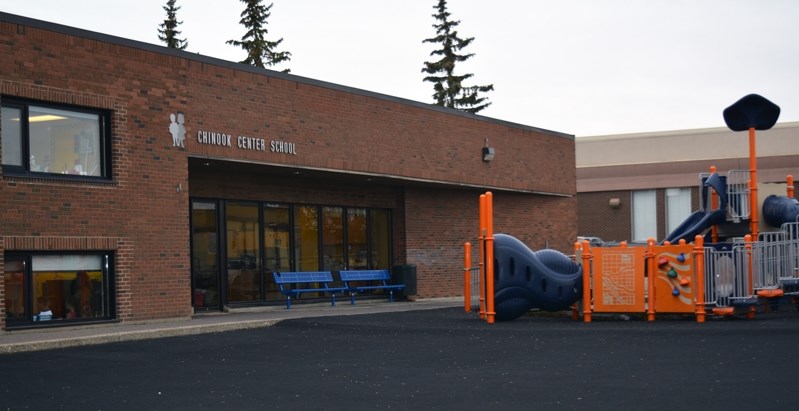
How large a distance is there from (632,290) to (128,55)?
10673mm

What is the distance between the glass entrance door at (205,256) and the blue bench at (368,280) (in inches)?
169

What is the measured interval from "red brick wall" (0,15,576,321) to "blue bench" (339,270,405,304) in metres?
1.01

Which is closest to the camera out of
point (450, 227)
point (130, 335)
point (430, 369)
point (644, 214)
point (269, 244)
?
point (430, 369)

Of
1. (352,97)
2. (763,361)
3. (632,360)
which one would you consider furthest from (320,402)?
(352,97)

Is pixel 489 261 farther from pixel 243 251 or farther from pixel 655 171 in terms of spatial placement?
pixel 655 171

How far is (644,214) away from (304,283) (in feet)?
106

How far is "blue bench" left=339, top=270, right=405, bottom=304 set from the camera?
27.1 m

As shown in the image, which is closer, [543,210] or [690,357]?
[690,357]

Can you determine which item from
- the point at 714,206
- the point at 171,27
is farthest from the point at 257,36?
the point at 714,206

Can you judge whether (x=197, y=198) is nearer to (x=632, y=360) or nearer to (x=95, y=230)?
(x=95, y=230)

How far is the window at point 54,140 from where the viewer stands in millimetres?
17781

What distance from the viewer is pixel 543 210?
1373 inches

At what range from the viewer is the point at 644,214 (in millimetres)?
54844

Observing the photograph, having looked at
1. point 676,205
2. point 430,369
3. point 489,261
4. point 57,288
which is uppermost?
point 676,205
